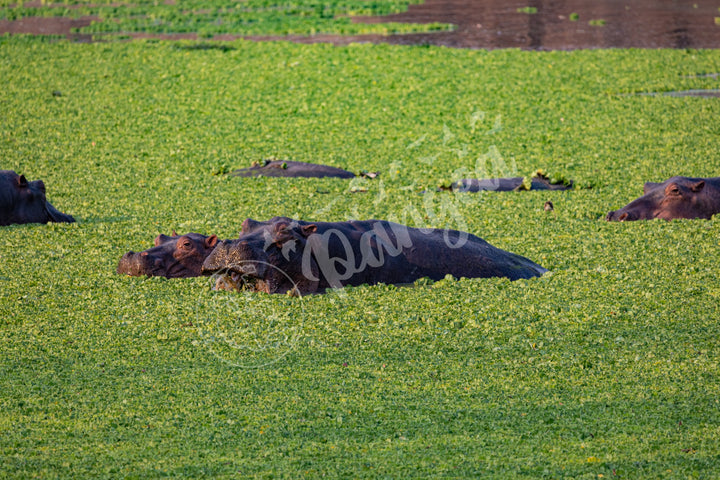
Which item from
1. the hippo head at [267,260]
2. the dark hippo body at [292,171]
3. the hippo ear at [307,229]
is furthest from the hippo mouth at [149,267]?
the dark hippo body at [292,171]

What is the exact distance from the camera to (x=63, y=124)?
42.1 ft

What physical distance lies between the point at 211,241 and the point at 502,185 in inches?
162

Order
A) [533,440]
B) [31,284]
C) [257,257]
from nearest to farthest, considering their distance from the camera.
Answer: [533,440], [257,257], [31,284]

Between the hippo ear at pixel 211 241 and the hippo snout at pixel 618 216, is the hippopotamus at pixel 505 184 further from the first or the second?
the hippo ear at pixel 211 241

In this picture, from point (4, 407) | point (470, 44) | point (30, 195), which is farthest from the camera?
point (470, 44)

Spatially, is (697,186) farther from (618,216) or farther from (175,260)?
(175,260)

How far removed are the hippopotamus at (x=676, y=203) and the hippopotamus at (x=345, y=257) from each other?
185 centimetres

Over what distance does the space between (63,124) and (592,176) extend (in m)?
7.37

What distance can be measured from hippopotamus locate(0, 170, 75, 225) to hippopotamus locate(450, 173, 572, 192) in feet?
13.4

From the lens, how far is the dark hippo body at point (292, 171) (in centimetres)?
1003

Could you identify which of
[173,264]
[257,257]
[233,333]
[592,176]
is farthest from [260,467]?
[592,176]

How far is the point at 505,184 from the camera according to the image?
9.60 meters

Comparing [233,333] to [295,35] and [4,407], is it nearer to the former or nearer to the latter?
[4,407]

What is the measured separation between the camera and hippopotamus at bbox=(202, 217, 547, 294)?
5.88m
